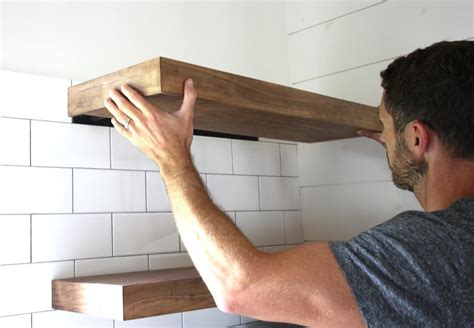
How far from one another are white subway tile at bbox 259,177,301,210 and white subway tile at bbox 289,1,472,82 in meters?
0.36

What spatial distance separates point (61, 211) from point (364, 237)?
2.34 feet

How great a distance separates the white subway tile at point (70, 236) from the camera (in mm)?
1246

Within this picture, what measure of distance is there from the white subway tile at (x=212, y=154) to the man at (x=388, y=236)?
563 mm

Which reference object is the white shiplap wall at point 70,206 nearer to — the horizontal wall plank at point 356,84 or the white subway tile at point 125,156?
the white subway tile at point 125,156

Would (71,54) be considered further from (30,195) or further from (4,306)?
(4,306)

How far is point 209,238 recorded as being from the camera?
897 millimetres

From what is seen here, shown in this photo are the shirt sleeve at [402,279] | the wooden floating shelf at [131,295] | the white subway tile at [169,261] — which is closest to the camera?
the shirt sleeve at [402,279]

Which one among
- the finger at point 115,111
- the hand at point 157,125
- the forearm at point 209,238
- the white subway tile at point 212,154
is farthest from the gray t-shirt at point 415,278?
the white subway tile at point 212,154

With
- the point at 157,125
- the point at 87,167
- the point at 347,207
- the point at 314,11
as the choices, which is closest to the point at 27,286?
the point at 87,167

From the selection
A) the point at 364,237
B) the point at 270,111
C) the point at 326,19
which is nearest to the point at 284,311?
the point at 364,237

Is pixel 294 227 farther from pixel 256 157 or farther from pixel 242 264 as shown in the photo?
pixel 242 264

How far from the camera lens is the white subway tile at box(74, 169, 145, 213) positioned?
52.4 inches

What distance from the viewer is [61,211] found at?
1.29 metres

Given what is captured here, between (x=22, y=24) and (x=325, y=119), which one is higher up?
(x=22, y=24)
